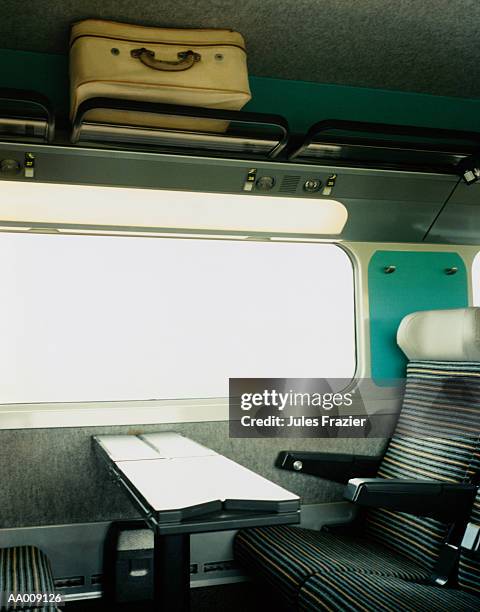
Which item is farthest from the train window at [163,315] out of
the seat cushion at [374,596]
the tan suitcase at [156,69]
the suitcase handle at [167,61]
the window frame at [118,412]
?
the seat cushion at [374,596]

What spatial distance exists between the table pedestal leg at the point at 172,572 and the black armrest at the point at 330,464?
4.84 feet

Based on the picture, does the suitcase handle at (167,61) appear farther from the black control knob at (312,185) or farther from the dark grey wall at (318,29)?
the black control knob at (312,185)

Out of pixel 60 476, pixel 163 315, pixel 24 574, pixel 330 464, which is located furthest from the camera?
pixel 163 315

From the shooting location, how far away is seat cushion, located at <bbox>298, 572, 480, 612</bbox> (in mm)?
2297

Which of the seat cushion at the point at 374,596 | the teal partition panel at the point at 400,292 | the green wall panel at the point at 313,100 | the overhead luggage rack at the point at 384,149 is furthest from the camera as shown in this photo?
the teal partition panel at the point at 400,292

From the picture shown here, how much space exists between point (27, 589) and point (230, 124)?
2175 millimetres

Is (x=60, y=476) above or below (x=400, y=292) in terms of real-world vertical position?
below

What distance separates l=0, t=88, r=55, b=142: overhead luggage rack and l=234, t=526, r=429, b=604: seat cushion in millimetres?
1923

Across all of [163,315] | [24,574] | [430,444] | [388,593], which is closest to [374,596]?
[388,593]

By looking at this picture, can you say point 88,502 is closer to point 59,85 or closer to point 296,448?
point 296,448

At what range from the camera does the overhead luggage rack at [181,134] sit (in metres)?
2.81

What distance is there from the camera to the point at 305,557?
2.84 m

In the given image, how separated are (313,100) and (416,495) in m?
2.21

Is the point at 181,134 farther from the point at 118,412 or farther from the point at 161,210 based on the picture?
the point at 118,412
